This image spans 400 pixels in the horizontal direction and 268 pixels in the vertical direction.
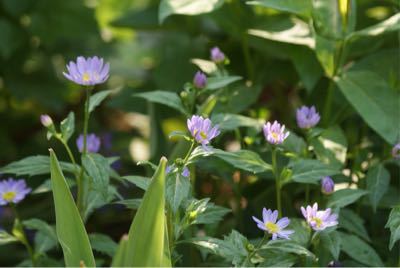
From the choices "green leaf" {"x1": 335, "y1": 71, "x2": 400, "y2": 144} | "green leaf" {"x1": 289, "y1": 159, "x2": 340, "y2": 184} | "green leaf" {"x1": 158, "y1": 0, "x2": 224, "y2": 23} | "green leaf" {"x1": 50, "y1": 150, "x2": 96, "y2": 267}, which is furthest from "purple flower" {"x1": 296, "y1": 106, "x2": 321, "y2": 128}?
"green leaf" {"x1": 50, "y1": 150, "x2": 96, "y2": 267}

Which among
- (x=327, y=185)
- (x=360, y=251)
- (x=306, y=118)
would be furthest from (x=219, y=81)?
(x=360, y=251)

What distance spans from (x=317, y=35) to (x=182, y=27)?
638 mm

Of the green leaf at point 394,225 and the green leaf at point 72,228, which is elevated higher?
the green leaf at point 72,228

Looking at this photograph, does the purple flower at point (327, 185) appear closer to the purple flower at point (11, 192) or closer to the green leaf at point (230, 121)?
the green leaf at point (230, 121)

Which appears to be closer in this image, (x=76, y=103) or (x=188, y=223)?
(x=188, y=223)

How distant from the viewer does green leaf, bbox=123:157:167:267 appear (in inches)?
33.2

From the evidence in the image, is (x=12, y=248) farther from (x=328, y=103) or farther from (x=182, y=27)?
(x=328, y=103)

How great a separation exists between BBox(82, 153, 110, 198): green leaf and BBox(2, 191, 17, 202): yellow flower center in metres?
0.17

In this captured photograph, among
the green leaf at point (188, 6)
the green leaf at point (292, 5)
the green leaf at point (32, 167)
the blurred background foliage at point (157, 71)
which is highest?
the green leaf at point (292, 5)

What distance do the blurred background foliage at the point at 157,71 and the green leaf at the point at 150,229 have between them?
1.40ft

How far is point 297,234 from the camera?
111 centimetres

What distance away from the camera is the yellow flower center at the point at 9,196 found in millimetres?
1172

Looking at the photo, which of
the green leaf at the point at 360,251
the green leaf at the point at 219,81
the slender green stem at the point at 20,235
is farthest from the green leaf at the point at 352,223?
the slender green stem at the point at 20,235

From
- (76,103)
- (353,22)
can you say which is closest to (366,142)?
(353,22)
